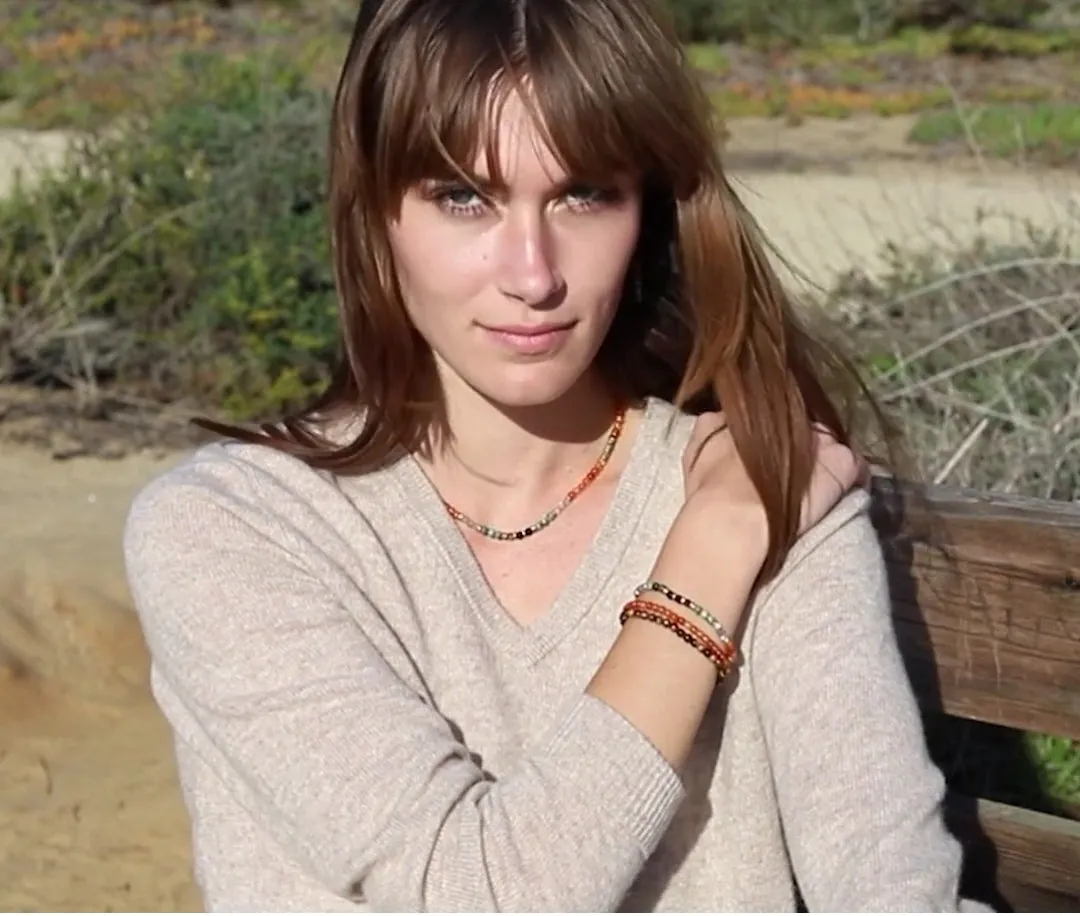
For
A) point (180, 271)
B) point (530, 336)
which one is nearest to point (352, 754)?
point (530, 336)

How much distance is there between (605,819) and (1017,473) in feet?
5.50

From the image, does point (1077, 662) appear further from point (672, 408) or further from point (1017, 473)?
point (1017, 473)

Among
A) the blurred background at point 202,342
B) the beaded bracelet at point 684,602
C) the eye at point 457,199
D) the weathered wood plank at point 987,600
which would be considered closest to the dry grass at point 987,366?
the blurred background at point 202,342

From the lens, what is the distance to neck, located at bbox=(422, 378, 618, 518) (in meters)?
1.94

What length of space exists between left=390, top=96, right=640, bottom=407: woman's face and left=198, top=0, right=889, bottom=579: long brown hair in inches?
0.9

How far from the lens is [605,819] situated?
5.29 ft

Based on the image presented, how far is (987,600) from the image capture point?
2.15 metres

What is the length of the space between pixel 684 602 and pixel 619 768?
194mm

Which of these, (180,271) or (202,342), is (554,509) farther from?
(180,271)

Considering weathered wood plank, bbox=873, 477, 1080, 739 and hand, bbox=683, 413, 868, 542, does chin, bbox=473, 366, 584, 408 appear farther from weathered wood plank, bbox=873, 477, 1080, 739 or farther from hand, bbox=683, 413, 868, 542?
weathered wood plank, bbox=873, 477, 1080, 739

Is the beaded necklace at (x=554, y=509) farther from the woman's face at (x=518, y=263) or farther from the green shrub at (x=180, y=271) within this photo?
the green shrub at (x=180, y=271)

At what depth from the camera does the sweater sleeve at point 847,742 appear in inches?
67.3

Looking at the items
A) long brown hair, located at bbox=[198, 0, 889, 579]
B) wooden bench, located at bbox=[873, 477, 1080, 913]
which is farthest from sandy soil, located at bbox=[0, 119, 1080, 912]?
wooden bench, located at bbox=[873, 477, 1080, 913]

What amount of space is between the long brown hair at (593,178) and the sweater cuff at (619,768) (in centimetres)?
25
